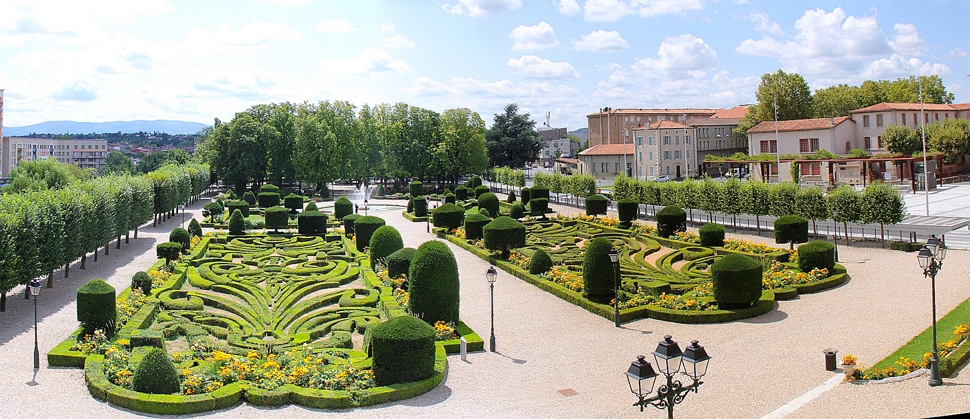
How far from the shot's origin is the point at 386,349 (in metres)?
17.5

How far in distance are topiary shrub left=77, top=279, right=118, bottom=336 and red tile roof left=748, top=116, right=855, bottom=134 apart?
70.7 metres

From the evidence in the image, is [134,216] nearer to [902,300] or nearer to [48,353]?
[48,353]

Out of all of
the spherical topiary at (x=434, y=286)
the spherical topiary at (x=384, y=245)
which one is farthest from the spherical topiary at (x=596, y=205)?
the spherical topiary at (x=434, y=286)

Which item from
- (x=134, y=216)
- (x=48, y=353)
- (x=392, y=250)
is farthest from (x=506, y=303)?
(x=134, y=216)

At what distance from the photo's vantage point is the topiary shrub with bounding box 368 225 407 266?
32.5m

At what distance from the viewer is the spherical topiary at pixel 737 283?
24109 mm

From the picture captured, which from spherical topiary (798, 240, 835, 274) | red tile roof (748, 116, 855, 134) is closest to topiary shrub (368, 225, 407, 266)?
spherical topiary (798, 240, 835, 274)

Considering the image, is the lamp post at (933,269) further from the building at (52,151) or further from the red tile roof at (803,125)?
the building at (52,151)

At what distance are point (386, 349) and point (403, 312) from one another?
630cm

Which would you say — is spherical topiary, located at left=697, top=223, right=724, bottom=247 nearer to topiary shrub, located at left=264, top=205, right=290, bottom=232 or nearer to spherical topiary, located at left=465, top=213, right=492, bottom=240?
spherical topiary, located at left=465, top=213, right=492, bottom=240

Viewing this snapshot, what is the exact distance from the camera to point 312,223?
46.2 meters

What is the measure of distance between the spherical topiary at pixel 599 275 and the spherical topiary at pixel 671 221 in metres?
14.9

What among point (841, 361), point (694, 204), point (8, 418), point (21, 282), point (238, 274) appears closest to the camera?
point (8, 418)

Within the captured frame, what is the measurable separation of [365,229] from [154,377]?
856 inches
